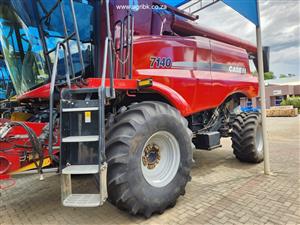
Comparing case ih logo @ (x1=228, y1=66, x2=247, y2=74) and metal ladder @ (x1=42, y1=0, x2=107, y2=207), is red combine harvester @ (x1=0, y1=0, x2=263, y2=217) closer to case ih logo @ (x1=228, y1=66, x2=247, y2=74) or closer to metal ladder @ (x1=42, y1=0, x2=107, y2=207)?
metal ladder @ (x1=42, y1=0, x2=107, y2=207)

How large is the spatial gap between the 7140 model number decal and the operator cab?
934 millimetres

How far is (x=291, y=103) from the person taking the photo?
29.3m

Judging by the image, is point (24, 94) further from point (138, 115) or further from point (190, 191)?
→ point (190, 191)

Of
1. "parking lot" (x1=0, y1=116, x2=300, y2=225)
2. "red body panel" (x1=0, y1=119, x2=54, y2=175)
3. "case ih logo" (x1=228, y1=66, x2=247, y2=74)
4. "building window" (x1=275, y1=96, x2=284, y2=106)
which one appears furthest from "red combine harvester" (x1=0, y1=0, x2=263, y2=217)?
"building window" (x1=275, y1=96, x2=284, y2=106)

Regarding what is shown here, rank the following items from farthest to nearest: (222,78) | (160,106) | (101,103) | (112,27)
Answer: (222,78)
(112,27)
(160,106)
(101,103)

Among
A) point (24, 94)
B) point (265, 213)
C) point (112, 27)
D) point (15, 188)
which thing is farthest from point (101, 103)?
point (15, 188)

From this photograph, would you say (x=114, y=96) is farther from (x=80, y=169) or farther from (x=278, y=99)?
(x=278, y=99)

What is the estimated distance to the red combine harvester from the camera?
9.25ft

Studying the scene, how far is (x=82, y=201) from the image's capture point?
8.71ft

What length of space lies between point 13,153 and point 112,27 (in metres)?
2.16

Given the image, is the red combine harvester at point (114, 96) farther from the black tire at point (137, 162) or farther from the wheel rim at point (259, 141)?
the wheel rim at point (259, 141)

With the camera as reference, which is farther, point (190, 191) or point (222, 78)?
point (222, 78)

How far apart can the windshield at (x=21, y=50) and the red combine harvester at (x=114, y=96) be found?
16 millimetres

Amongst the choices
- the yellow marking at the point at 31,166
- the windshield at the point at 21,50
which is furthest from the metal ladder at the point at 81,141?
the windshield at the point at 21,50
